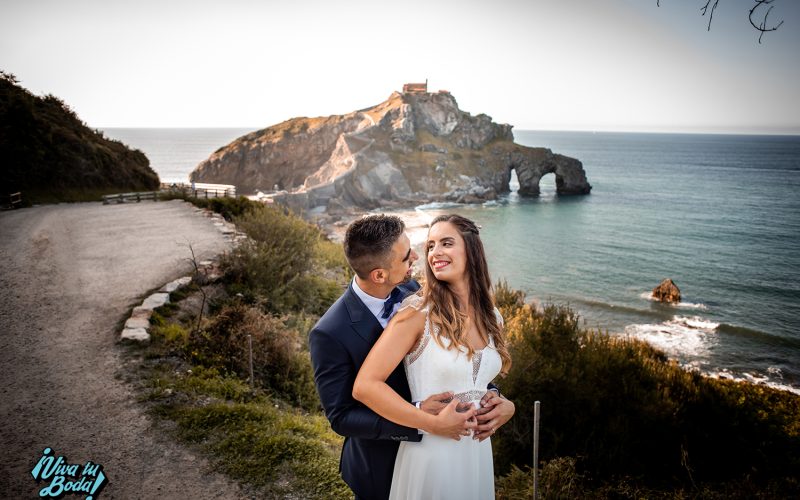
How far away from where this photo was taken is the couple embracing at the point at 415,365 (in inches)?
91.0

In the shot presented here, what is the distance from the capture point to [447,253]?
253 centimetres

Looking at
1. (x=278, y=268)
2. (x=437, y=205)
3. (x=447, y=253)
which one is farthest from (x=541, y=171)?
(x=447, y=253)

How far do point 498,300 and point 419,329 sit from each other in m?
16.3

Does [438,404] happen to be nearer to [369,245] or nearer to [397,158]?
[369,245]

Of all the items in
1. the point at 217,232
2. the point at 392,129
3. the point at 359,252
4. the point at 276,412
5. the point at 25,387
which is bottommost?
the point at 276,412

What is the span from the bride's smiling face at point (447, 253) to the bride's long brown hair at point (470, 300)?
0.03m

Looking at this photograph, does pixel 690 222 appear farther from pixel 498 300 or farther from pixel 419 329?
pixel 419 329

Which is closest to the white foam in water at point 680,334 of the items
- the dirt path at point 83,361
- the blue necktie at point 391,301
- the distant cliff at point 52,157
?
the dirt path at point 83,361

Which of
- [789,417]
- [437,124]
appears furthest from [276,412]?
[437,124]

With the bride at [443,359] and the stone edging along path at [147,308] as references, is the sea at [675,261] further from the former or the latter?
the bride at [443,359]

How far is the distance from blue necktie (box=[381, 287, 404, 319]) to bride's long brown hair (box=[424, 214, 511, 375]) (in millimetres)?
333

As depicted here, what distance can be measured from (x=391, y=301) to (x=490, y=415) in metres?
0.85

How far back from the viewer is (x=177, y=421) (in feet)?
19.1

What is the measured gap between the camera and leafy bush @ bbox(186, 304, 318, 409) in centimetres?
766
